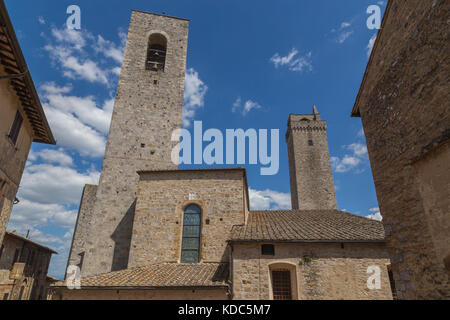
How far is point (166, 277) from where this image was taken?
10016mm

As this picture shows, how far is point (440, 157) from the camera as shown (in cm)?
461

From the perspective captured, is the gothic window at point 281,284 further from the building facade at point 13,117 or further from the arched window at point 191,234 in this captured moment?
the building facade at point 13,117

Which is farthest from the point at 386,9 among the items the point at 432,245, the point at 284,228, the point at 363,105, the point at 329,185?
the point at 329,185

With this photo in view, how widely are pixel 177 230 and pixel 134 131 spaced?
7702 mm

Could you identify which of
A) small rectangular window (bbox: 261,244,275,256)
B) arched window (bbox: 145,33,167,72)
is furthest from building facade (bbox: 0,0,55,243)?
arched window (bbox: 145,33,167,72)

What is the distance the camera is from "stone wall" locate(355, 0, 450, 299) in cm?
462

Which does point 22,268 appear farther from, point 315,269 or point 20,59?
point 315,269

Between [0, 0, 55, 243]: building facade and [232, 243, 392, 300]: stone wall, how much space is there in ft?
25.8

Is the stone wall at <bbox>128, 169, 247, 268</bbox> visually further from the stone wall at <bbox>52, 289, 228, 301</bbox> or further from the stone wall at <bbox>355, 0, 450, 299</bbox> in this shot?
the stone wall at <bbox>355, 0, 450, 299</bbox>

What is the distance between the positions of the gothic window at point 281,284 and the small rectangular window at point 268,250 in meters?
0.78

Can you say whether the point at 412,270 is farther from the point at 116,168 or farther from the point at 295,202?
the point at 295,202

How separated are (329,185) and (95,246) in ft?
89.1

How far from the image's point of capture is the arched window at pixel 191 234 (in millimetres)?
12091

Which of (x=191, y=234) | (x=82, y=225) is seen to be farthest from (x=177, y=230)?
(x=82, y=225)
